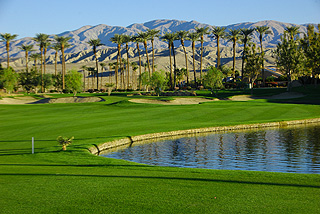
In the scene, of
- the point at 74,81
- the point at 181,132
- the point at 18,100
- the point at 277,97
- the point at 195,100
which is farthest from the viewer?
the point at 74,81

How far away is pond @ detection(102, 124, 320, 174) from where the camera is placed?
17984 mm

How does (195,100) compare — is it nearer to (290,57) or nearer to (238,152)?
(290,57)

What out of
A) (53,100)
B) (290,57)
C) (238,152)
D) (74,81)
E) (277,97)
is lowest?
(238,152)

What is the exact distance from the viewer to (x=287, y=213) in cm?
773

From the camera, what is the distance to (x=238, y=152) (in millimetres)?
22000

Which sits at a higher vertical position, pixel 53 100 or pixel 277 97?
pixel 277 97

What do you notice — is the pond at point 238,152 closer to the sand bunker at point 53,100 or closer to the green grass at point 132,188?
the green grass at point 132,188

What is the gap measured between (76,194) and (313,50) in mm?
74692

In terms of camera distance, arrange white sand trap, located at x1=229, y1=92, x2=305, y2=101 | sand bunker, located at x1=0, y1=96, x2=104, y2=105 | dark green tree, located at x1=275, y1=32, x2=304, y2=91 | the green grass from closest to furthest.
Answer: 1. the green grass
2. white sand trap, located at x1=229, y1=92, x2=305, y2=101
3. sand bunker, located at x1=0, y1=96, x2=104, y2=105
4. dark green tree, located at x1=275, y1=32, x2=304, y2=91

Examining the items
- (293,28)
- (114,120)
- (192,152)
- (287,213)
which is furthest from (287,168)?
(293,28)

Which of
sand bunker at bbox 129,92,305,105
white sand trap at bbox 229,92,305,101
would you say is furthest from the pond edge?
white sand trap at bbox 229,92,305,101

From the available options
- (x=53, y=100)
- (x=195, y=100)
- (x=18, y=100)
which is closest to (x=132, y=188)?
(x=195, y=100)

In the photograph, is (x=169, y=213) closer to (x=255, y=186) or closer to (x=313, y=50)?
(x=255, y=186)

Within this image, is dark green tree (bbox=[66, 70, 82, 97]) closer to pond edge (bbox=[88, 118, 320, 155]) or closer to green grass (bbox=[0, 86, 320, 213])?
pond edge (bbox=[88, 118, 320, 155])
